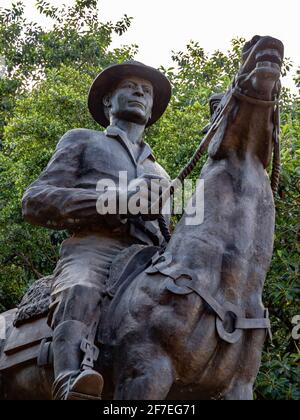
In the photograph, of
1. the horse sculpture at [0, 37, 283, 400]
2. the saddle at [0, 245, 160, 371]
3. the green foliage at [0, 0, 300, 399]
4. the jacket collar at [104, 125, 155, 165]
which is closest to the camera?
the horse sculpture at [0, 37, 283, 400]

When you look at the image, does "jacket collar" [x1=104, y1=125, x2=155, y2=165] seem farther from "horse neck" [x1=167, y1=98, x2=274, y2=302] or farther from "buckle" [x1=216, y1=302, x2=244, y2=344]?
"buckle" [x1=216, y1=302, x2=244, y2=344]

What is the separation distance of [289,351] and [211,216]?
617 cm

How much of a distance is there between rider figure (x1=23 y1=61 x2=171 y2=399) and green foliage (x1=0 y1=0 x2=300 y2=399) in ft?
13.4

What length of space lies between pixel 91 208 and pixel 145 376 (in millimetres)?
1307

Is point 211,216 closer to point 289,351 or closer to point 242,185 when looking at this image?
point 242,185

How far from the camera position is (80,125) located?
46.7ft

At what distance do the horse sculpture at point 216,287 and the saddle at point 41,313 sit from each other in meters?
0.04

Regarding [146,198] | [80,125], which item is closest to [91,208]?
[146,198]

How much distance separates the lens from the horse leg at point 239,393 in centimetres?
521

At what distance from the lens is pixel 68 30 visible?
760 inches

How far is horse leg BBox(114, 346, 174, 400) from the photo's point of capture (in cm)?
503

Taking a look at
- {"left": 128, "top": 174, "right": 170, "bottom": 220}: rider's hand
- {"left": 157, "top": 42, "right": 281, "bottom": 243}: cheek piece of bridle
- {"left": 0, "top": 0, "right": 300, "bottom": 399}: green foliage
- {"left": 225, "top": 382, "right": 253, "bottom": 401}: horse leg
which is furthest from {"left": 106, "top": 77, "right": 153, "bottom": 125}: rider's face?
{"left": 0, "top": 0, "right": 300, "bottom": 399}: green foliage

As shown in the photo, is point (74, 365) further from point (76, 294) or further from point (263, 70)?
point (263, 70)
